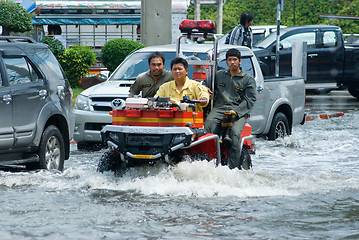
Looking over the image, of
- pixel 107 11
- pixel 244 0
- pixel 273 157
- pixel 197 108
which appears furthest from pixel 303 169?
pixel 244 0

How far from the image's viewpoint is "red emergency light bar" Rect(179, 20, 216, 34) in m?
9.23

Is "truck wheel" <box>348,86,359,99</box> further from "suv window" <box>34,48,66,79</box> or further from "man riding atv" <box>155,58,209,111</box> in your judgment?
"man riding atv" <box>155,58,209,111</box>

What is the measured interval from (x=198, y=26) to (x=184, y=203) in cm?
260

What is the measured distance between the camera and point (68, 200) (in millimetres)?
7703

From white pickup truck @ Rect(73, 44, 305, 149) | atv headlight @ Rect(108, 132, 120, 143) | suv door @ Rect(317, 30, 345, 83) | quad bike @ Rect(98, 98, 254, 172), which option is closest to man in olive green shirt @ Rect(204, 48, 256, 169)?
quad bike @ Rect(98, 98, 254, 172)

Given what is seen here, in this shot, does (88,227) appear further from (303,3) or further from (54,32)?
(303,3)

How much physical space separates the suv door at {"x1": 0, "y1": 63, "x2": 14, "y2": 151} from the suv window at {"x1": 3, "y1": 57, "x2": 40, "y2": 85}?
1.02 ft

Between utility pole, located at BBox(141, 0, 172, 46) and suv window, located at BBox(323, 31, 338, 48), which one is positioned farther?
suv window, located at BBox(323, 31, 338, 48)

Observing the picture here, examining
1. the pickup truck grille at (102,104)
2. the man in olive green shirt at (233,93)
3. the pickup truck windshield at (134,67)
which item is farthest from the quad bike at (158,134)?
the pickup truck windshield at (134,67)

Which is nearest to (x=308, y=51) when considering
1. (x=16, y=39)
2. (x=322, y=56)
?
(x=322, y=56)

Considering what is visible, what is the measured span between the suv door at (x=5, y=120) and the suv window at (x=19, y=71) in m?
0.31

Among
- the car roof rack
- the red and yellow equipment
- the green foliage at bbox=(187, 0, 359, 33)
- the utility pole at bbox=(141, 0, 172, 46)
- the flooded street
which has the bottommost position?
the flooded street

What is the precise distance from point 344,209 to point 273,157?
4277 millimetres

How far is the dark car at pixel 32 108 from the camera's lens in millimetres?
8664
